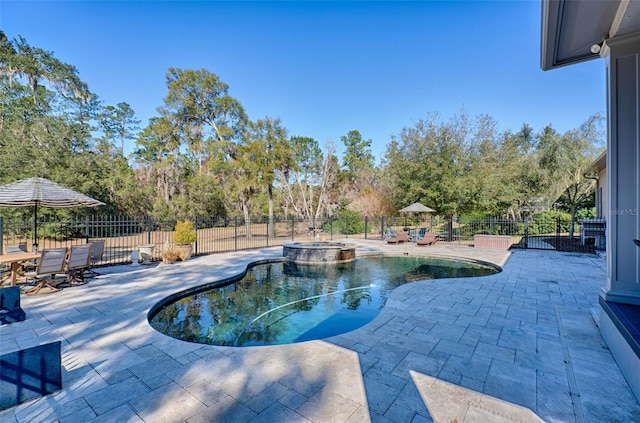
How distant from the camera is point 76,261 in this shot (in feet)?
19.7

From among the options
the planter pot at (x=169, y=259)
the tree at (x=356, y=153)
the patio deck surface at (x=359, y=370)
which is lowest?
the patio deck surface at (x=359, y=370)

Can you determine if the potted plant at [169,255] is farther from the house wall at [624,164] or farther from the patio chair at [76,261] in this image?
the house wall at [624,164]

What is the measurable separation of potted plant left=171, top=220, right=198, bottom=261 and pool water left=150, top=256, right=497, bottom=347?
2.16 m

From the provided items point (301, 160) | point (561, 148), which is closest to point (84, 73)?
point (301, 160)

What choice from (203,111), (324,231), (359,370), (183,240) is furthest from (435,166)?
(203,111)

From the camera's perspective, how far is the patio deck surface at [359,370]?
2139mm

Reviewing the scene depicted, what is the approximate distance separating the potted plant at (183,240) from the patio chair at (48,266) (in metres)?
3.32

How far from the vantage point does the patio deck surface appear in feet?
7.02

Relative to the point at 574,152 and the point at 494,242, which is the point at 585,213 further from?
the point at 494,242

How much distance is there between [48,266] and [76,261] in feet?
1.74

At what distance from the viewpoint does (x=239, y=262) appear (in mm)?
9094

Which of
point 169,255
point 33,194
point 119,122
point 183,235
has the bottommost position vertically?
point 169,255

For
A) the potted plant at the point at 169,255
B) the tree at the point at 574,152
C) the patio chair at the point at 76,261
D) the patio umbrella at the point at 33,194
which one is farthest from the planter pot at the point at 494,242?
the patio umbrella at the point at 33,194

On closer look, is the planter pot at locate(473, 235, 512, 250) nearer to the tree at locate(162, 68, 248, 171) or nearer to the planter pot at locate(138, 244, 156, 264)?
the planter pot at locate(138, 244, 156, 264)
